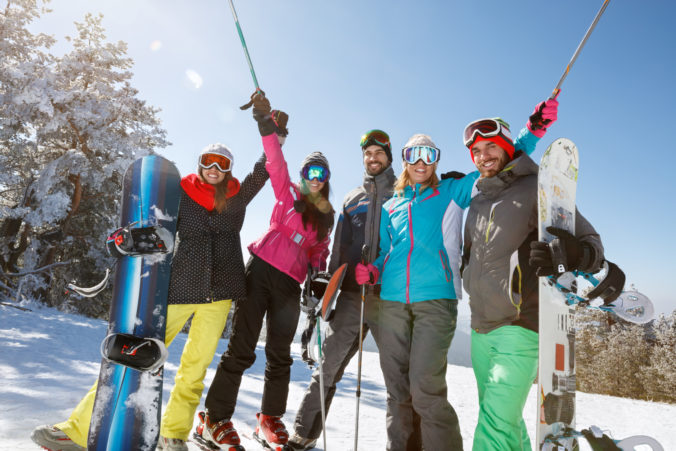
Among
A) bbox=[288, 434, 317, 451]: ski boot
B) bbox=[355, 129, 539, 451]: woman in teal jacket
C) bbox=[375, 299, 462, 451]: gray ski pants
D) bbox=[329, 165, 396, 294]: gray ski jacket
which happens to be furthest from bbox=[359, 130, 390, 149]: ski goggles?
bbox=[288, 434, 317, 451]: ski boot

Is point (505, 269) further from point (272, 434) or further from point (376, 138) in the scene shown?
point (272, 434)

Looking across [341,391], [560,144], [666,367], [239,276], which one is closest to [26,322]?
[341,391]

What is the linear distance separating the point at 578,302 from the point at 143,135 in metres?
14.9

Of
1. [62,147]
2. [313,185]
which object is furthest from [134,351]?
[62,147]

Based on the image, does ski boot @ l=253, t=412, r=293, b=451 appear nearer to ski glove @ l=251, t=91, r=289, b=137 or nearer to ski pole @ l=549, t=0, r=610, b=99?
ski glove @ l=251, t=91, r=289, b=137

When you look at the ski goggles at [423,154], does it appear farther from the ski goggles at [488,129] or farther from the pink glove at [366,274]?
the pink glove at [366,274]

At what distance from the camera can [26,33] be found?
42.5ft

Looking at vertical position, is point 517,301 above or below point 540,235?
below

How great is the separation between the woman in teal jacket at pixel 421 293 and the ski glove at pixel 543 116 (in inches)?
2.4

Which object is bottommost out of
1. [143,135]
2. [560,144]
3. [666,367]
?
[666,367]

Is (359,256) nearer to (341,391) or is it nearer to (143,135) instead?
(341,391)

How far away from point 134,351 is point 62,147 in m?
15.0

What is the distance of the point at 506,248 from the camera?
214cm

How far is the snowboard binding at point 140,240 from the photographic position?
244cm
